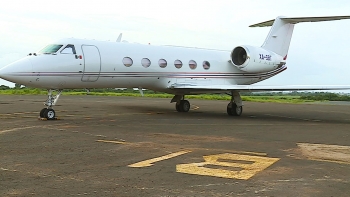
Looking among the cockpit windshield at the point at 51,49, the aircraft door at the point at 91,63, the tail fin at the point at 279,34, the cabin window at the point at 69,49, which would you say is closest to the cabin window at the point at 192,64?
the tail fin at the point at 279,34

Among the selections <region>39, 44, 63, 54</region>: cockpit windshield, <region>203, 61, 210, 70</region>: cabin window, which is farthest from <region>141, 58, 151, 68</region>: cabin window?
<region>39, 44, 63, 54</region>: cockpit windshield

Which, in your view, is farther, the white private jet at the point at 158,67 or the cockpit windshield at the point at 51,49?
the cockpit windshield at the point at 51,49

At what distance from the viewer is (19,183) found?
16.3 ft

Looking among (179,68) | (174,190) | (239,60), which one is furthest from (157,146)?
(239,60)

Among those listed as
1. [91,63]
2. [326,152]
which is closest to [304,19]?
[91,63]

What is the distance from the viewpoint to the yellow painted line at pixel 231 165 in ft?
18.6

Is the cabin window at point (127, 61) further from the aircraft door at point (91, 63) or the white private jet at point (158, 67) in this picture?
the aircraft door at point (91, 63)

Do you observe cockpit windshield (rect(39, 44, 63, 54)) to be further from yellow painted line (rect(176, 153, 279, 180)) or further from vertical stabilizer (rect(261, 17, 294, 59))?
vertical stabilizer (rect(261, 17, 294, 59))

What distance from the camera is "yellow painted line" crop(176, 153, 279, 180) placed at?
5.66m

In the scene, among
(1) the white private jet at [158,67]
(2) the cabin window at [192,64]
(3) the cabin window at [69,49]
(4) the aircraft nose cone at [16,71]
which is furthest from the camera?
(2) the cabin window at [192,64]

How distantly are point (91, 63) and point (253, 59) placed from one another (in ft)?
26.8

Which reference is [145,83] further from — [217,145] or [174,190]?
[174,190]

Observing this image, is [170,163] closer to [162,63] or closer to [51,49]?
[51,49]

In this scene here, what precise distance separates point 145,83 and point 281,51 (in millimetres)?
8379
